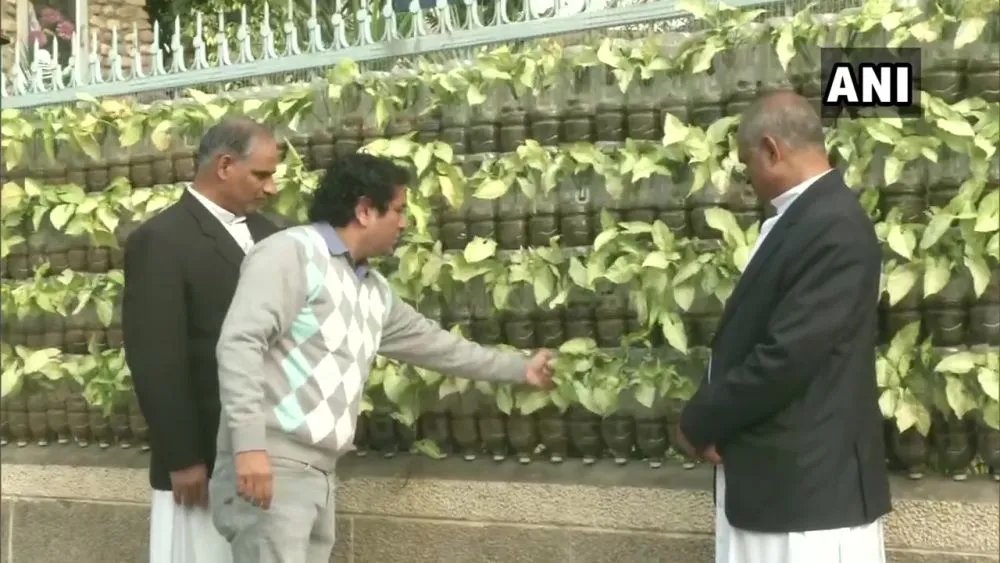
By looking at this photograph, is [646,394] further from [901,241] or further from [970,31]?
[970,31]

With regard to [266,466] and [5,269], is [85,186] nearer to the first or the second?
[5,269]

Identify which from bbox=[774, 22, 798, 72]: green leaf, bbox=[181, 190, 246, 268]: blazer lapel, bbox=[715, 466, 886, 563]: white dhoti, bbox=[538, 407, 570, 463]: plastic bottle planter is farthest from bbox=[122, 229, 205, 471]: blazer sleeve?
bbox=[774, 22, 798, 72]: green leaf

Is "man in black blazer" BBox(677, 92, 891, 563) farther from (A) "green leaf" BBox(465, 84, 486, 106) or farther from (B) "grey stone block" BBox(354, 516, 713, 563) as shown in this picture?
(A) "green leaf" BBox(465, 84, 486, 106)

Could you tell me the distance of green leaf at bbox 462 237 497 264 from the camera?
4023 millimetres

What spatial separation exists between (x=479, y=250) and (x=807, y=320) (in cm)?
151

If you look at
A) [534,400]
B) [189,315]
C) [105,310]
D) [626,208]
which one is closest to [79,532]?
[105,310]

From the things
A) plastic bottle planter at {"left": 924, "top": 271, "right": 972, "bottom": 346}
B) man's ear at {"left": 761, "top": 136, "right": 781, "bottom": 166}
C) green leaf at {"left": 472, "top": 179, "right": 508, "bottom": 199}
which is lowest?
plastic bottle planter at {"left": 924, "top": 271, "right": 972, "bottom": 346}

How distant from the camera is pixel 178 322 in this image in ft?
11.4

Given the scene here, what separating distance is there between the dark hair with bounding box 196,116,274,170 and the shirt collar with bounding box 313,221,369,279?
0.45 m

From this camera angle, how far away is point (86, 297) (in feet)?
16.1

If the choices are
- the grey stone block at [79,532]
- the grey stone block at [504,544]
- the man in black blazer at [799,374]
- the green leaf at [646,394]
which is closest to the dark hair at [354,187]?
the man in black blazer at [799,374]

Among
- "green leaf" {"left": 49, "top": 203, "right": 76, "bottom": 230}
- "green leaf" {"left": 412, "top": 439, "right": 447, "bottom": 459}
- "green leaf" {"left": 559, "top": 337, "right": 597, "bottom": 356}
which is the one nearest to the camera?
"green leaf" {"left": 559, "top": 337, "right": 597, "bottom": 356}

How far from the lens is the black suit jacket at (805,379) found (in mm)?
2764

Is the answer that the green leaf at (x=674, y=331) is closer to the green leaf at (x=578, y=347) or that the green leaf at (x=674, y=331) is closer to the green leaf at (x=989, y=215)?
the green leaf at (x=578, y=347)
